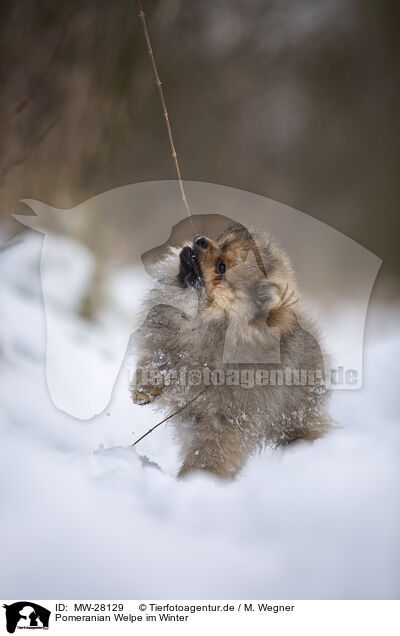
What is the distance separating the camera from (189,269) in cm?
70

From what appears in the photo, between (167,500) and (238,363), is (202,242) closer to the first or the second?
(238,363)

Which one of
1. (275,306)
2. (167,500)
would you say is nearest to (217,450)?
(167,500)

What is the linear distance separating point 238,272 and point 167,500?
33cm

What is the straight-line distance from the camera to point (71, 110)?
0.72 m

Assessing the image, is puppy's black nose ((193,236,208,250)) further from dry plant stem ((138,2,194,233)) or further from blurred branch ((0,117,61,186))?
blurred branch ((0,117,61,186))

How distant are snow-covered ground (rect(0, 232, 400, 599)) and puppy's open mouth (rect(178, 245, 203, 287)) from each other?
168 millimetres

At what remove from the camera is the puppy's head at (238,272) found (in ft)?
2.18

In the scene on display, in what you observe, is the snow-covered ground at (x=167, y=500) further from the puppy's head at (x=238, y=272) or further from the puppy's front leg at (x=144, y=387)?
the puppy's head at (x=238, y=272)

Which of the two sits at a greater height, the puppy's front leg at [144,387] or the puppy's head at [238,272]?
the puppy's head at [238,272]
